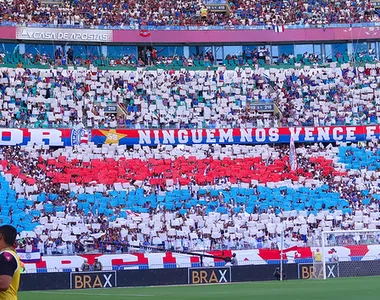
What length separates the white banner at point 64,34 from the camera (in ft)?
192

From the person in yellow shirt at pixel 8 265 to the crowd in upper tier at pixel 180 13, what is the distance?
50367 millimetres

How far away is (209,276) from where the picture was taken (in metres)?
33.2

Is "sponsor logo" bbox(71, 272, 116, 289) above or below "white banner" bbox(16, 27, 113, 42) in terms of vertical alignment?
below

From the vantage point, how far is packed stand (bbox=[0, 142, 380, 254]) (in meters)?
41.7

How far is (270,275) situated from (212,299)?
13.6 m

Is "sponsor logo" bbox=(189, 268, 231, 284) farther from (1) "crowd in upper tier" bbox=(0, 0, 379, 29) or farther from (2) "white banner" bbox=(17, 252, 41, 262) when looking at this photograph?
(1) "crowd in upper tier" bbox=(0, 0, 379, 29)

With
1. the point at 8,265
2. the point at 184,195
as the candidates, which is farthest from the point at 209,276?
the point at 8,265

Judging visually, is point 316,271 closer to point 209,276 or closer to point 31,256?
point 209,276

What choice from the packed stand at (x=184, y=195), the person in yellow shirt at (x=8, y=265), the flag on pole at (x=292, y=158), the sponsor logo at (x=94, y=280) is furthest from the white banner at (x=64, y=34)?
the person in yellow shirt at (x=8, y=265)

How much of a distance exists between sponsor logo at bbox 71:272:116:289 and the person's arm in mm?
21709

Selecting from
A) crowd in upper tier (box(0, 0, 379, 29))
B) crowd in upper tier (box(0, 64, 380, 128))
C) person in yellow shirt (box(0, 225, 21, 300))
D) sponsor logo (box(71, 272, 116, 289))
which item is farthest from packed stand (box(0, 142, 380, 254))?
person in yellow shirt (box(0, 225, 21, 300))

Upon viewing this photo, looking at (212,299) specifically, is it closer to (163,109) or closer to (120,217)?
(120,217)

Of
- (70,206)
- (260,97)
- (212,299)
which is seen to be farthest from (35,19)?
(212,299)

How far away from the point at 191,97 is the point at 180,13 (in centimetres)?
976
